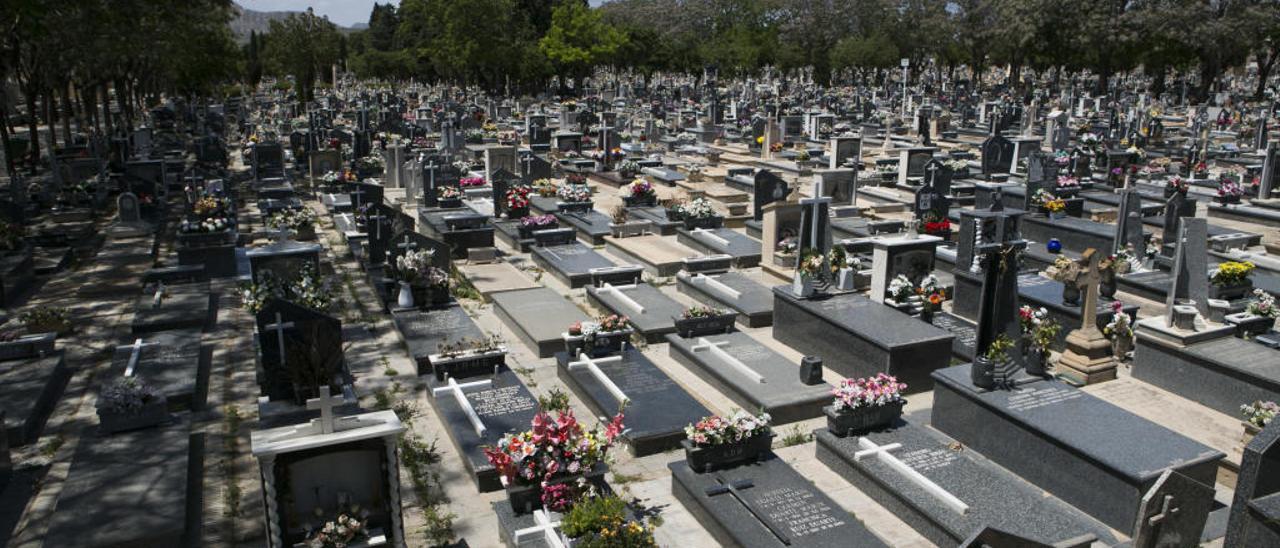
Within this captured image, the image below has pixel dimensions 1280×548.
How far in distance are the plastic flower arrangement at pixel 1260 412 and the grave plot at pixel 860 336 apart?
3297 millimetres

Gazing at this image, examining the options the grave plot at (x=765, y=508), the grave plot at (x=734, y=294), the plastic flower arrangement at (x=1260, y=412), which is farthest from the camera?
the grave plot at (x=734, y=294)

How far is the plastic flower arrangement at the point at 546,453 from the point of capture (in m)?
7.95

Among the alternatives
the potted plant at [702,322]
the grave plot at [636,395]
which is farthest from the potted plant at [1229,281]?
the grave plot at [636,395]

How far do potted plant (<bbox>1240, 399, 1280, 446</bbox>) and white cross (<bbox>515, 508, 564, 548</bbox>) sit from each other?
24.1 ft

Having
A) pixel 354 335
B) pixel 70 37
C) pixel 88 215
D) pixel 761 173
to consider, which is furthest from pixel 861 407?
pixel 70 37

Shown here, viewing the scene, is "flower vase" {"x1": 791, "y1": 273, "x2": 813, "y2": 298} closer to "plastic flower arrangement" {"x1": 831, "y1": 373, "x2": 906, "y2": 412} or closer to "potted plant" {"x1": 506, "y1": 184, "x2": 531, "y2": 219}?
"plastic flower arrangement" {"x1": 831, "y1": 373, "x2": 906, "y2": 412}

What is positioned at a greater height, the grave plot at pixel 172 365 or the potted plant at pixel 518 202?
the potted plant at pixel 518 202

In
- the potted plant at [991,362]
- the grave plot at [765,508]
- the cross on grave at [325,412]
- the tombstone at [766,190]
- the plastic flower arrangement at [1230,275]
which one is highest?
the tombstone at [766,190]

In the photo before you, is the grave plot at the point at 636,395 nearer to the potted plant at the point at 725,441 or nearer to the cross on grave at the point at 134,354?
the potted plant at the point at 725,441

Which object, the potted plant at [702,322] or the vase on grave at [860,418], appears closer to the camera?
the vase on grave at [860,418]

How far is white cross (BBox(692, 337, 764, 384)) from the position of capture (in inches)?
450

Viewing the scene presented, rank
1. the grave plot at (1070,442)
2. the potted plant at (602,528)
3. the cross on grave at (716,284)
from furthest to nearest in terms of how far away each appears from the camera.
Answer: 1. the cross on grave at (716,284)
2. the grave plot at (1070,442)
3. the potted plant at (602,528)

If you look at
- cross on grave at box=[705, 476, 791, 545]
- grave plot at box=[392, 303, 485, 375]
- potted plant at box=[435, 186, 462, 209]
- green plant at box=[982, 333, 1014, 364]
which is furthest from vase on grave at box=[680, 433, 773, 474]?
potted plant at box=[435, 186, 462, 209]

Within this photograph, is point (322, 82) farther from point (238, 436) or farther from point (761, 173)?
point (238, 436)
